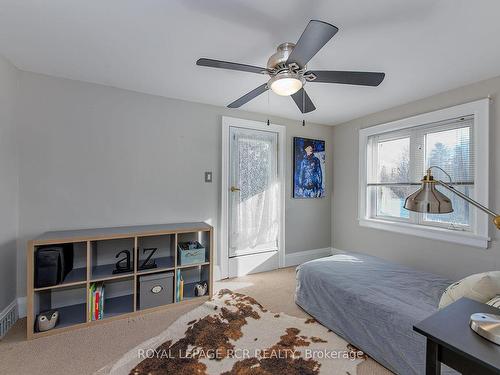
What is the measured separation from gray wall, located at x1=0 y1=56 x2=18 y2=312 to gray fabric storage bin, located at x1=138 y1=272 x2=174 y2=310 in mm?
1032

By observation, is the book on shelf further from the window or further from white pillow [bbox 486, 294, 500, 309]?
the window

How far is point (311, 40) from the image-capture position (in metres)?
1.20

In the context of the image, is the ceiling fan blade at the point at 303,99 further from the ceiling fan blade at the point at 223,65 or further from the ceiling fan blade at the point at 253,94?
the ceiling fan blade at the point at 223,65

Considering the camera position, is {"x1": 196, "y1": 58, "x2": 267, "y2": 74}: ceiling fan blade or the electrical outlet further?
the electrical outlet

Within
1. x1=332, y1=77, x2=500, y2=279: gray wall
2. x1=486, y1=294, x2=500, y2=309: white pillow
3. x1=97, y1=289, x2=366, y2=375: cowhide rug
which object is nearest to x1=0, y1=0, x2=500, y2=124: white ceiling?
x1=332, y1=77, x2=500, y2=279: gray wall

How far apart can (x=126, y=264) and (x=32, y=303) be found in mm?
697

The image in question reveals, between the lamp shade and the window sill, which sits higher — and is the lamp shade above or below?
above

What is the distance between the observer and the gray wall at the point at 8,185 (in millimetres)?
1906

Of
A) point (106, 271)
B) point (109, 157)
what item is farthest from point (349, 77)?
point (106, 271)

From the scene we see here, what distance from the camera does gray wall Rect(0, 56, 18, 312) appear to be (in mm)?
1906

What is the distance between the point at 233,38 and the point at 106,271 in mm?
2295

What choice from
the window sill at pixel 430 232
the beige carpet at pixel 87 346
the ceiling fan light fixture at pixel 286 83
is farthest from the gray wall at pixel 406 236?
the ceiling fan light fixture at pixel 286 83

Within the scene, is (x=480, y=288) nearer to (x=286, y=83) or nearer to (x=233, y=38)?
(x=286, y=83)

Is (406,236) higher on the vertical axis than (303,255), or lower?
higher
